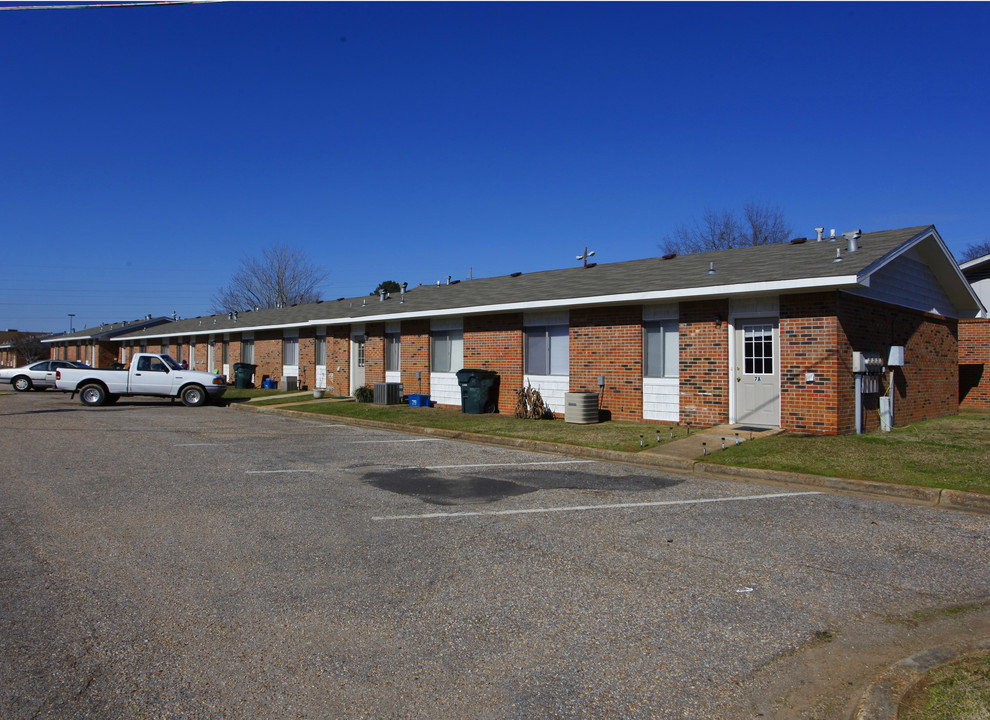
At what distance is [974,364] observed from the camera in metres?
20.5

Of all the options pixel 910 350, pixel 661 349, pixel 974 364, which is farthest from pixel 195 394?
pixel 974 364

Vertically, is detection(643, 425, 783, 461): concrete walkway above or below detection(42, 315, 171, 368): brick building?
below

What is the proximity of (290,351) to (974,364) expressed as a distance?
26.2 meters

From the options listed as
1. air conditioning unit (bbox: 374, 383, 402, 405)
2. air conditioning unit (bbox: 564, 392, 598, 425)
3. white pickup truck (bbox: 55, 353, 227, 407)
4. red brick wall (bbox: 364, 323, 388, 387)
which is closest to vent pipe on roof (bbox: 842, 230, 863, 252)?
air conditioning unit (bbox: 564, 392, 598, 425)

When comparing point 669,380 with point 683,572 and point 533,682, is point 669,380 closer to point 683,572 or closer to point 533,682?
point 683,572

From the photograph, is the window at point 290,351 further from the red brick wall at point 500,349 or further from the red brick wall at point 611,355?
the red brick wall at point 611,355

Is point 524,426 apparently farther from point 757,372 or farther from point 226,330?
point 226,330

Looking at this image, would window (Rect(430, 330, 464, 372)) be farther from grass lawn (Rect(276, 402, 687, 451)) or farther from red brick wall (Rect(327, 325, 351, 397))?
red brick wall (Rect(327, 325, 351, 397))

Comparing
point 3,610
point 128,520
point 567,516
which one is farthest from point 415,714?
point 128,520

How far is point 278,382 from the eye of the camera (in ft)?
103

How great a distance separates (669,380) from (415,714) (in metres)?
12.9

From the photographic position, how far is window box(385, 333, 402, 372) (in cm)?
2339

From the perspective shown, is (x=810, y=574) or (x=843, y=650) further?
(x=810, y=574)

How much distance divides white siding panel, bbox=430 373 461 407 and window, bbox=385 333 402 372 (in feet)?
7.22
